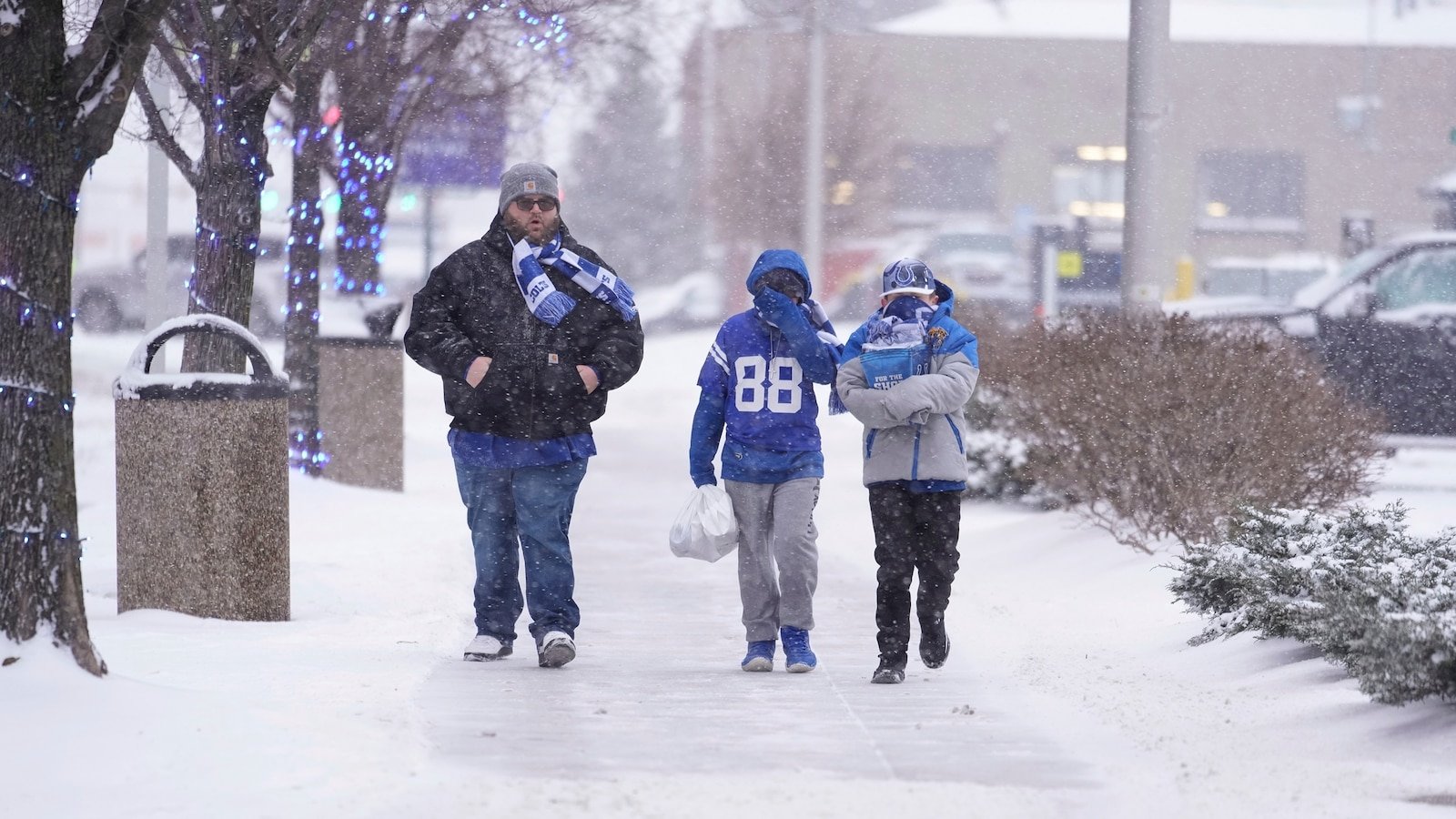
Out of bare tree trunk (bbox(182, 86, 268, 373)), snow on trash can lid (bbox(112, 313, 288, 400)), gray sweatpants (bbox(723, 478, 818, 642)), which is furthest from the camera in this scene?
bare tree trunk (bbox(182, 86, 268, 373))

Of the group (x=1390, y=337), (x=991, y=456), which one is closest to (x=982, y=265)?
(x=1390, y=337)

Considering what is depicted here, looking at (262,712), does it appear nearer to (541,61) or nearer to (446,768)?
(446,768)

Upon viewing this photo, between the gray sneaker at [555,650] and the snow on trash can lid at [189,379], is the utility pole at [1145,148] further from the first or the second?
the snow on trash can lid at [189,379]

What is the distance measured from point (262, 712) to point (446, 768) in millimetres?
742

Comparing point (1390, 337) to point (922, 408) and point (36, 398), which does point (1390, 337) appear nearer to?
point (922, 408)

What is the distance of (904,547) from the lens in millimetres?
7250

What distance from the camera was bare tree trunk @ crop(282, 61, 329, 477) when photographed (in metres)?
13.5

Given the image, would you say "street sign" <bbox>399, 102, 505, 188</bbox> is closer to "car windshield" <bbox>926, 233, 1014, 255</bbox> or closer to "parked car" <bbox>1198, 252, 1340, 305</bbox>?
"parked car" <bbox>1198, 252, 1340, 305</bbox>

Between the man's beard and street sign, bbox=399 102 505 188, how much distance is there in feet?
29.8

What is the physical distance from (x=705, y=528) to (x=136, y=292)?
123ft

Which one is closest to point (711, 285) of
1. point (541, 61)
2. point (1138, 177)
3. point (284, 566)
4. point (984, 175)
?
point (984, 175)

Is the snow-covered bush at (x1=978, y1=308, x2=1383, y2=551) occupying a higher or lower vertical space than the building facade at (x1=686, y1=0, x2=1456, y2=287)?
lower

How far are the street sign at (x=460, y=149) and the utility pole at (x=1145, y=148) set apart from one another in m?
6.26

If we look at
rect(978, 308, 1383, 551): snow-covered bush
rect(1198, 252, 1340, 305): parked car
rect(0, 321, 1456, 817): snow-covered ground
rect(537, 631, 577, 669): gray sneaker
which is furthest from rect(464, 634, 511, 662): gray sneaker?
rect(1198, 252, 1340, 305): parked car
